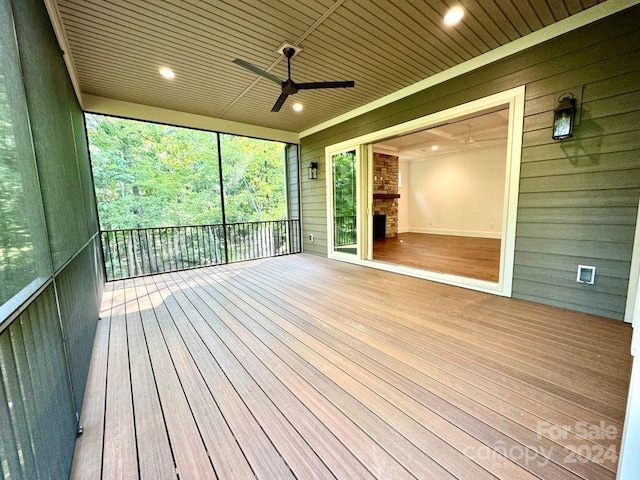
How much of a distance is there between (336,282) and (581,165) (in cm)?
301

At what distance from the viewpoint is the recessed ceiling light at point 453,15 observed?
2389mm

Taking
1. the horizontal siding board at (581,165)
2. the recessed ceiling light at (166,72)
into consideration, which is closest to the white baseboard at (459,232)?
the horizontal siding board at (581,165)

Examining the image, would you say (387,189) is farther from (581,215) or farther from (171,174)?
(171,174)

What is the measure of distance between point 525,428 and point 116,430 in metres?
2.12

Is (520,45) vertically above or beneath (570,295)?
above

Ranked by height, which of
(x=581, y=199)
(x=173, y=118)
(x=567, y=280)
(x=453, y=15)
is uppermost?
(x=453, y=15)

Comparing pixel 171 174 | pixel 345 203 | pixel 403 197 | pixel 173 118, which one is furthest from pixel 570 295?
pixel 171 174

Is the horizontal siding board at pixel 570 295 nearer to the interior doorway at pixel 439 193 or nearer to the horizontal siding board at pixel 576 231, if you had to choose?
the interior doorway at pixel 439 193

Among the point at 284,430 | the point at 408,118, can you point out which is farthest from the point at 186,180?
the point at 284,430

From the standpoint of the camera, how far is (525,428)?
1309 mm

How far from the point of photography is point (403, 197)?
10.2 metres

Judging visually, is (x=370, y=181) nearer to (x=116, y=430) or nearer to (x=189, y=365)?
(x=189, y=365)

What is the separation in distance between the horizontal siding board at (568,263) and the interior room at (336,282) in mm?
21

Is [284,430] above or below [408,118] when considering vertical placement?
below
